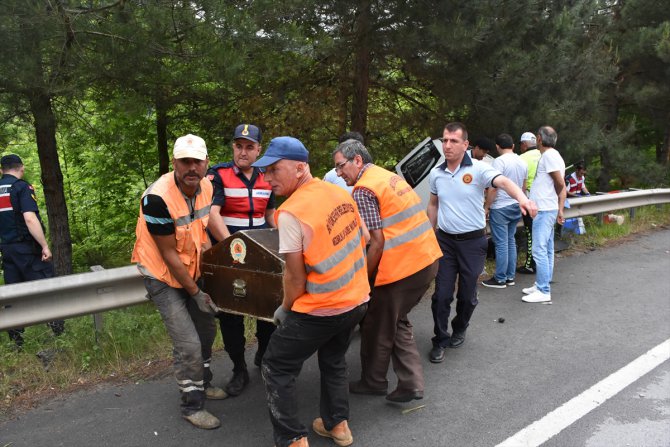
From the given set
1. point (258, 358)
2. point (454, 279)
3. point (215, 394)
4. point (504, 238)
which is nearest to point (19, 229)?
point (258, 358)

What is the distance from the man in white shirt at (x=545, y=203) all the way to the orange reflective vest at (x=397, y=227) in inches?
106

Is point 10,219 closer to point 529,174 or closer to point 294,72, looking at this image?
point 294,72

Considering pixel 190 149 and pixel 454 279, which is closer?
pixel 190 149

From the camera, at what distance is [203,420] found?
3.53 meters

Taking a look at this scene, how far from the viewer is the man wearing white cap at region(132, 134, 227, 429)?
3.39 m

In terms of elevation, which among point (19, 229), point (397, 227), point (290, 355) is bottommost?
point (290, 355)

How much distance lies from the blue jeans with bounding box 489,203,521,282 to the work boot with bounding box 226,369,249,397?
3.67 m

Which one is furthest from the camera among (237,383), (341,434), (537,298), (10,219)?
(537,298)

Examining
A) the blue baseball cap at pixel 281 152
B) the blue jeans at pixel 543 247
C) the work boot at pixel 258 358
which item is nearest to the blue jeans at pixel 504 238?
the blue jeans at pixel 543 247

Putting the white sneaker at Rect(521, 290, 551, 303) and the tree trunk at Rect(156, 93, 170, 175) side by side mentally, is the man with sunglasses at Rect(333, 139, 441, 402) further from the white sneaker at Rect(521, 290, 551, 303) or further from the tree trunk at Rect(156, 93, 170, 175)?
the tree trunk at Rect(156, 93, 170, 175)

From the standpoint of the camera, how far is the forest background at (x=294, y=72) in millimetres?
5758

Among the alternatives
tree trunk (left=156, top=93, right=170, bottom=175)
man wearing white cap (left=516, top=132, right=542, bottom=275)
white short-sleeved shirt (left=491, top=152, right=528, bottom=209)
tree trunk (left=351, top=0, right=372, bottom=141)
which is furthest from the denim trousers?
tree trunk (left=156, top=93, right=170, bottom=175)

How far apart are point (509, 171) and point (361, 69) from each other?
3.34 metres

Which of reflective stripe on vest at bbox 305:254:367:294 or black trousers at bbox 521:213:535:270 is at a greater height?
reflective stripe on vest at bbox 305:254:367:294
